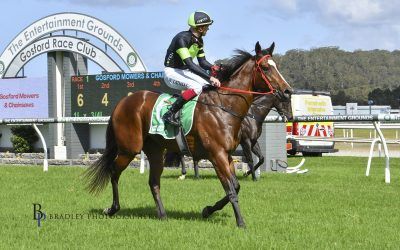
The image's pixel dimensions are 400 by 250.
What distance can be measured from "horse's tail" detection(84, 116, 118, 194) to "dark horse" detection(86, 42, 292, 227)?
0.64 feet

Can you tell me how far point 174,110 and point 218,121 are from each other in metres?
0.60

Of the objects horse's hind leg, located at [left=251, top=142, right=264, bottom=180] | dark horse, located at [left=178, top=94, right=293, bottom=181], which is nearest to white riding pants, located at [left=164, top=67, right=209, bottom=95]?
dark horse, located at [left=178, top=94, right=293, bottom=181]

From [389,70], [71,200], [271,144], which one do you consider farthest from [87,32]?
[389,70]

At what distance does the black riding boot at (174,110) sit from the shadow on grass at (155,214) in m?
1.22

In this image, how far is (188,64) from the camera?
741 cm

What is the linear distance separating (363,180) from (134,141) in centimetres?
655

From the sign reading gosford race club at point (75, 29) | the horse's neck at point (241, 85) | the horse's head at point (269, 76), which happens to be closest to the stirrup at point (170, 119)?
the horse's neck at point (241, 85)

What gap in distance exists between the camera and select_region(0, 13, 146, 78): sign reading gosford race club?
22438 millimetres

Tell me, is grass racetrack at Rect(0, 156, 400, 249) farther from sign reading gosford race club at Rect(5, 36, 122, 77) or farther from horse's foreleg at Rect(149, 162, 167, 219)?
sign reading gosford race club at Rect(5, 36, 122, 77)

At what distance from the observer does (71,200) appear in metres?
9.48

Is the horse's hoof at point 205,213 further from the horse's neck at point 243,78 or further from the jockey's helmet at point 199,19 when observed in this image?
the jockey's helmet at point 199,19

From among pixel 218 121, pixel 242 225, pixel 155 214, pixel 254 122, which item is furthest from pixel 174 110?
pixel 254 122

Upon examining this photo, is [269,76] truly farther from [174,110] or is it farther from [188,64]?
[174,110]

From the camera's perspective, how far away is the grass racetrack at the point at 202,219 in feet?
20.4
